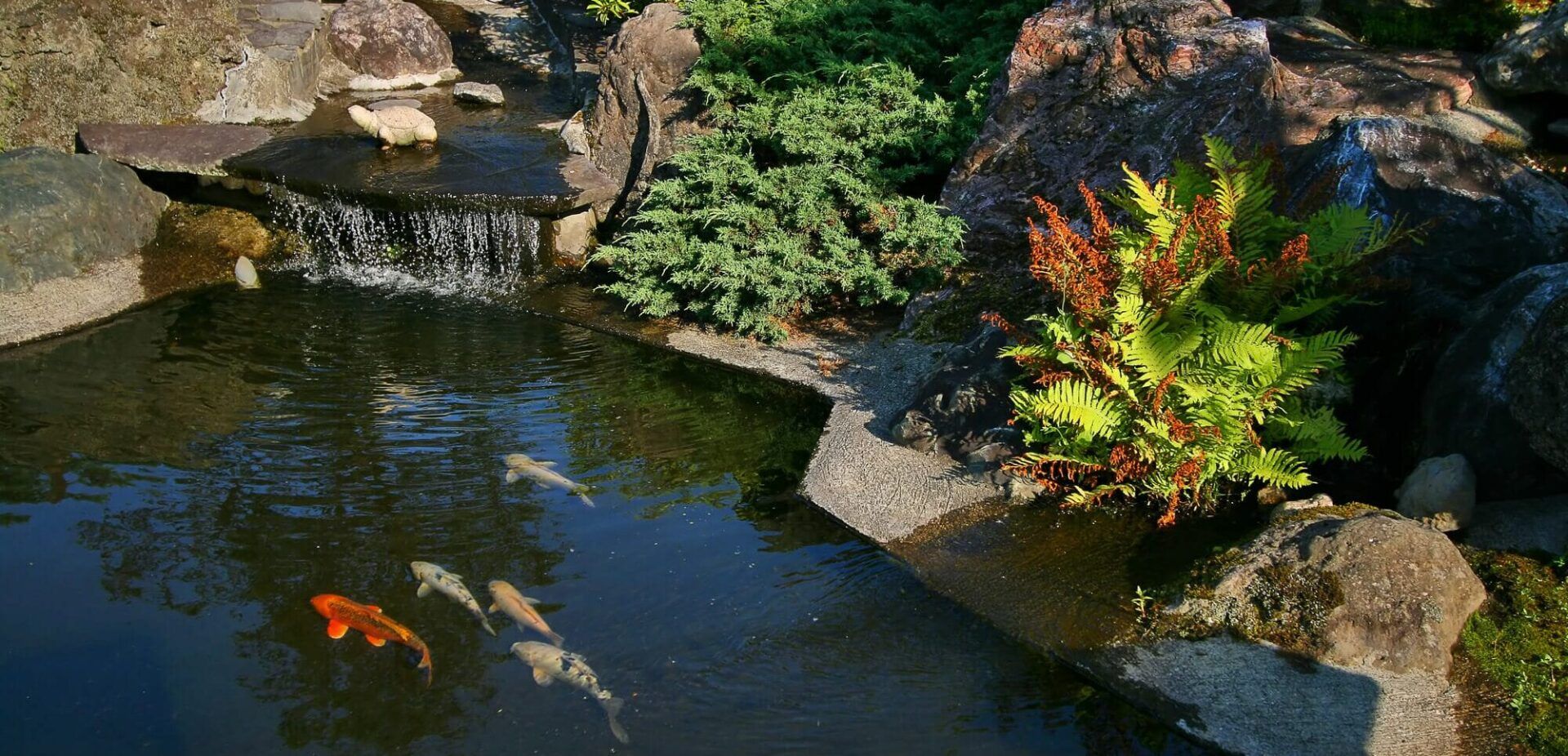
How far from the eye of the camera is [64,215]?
10.7 metres

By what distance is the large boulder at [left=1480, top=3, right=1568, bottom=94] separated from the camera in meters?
8.78

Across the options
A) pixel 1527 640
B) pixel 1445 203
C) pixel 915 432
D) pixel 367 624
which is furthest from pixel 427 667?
pixel 1445 203

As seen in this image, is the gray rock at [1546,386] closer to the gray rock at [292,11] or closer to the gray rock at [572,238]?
the gray rock at [572,238]

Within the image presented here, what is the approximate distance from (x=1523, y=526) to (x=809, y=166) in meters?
6.13

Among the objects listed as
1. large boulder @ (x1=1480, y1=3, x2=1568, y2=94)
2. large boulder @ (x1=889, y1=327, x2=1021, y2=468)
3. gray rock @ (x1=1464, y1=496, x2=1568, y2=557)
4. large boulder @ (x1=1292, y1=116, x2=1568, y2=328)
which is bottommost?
large boulder @ (x1=889, y1=327, x2=1021, y2=468)

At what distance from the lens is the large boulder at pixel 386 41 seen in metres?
15.4

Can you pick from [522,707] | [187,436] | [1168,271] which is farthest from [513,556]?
[1168,271]

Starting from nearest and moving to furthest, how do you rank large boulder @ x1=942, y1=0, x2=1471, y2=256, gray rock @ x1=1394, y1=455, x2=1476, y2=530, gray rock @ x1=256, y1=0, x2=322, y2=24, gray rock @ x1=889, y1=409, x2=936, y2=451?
gray rock @ x1=1394, y1=455, x2=1476, y2=530, gray rock @ x1=889, y1=409, x2=936, y2=451, large boulder @ x1=942, y1=0, x2=1471, y2=256, gray rock @ x1=256, y1=0, x2=322, y2=24

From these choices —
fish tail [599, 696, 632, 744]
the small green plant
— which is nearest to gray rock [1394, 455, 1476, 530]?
fish tail [599, 696, 632, 744]

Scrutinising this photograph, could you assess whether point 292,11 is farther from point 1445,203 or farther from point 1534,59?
point 1534,59

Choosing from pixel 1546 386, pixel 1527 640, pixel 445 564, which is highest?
pixel 1546 386

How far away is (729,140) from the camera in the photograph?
1093 centimetres

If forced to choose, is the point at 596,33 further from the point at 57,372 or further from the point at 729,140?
the point at 57,372

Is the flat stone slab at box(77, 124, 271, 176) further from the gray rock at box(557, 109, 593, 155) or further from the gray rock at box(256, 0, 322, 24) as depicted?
the gray rock at box(557, 109, 593, 155)
